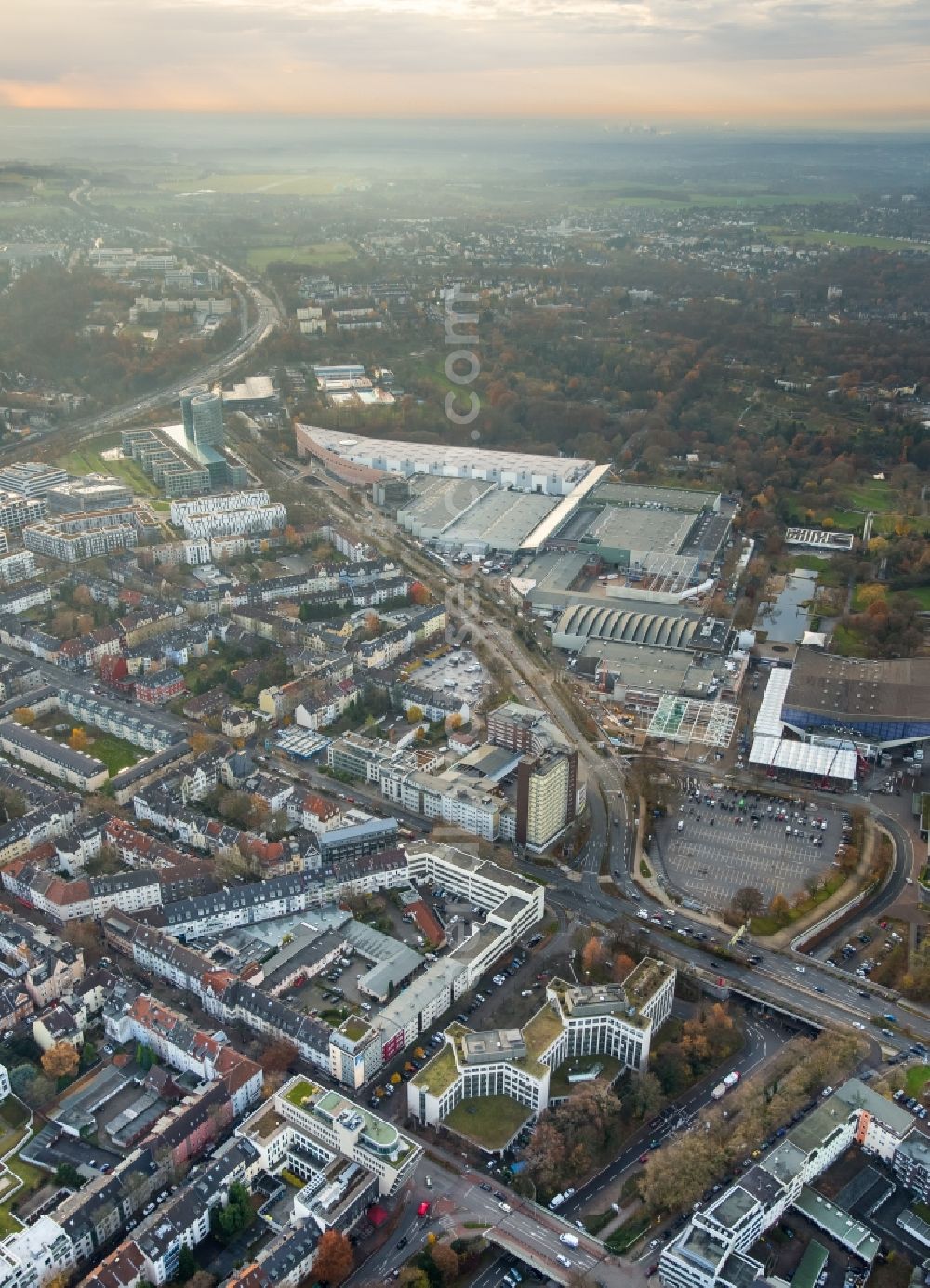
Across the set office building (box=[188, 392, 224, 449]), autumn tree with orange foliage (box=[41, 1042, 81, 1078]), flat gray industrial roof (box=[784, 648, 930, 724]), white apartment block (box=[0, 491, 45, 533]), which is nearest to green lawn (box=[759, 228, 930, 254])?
office building (box=[188, 392, 224, 449])

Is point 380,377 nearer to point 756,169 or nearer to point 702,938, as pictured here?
point 702,938

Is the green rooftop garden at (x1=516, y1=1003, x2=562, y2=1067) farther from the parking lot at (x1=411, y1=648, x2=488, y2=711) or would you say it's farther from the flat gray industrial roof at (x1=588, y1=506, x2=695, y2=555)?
the flat gray industrial roof at (x1=588, y1=506, x2=695, y2=555)

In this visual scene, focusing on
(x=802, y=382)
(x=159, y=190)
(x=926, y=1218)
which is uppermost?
(x=159, y=190)

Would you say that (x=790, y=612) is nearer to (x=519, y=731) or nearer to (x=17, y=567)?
(x=519, y=731)

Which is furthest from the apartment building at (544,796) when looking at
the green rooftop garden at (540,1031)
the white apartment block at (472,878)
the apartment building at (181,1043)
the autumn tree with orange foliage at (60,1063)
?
the autumn tree with orange foliage at (60,1063)

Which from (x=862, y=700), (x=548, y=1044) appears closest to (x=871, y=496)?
(x=862, y=700)

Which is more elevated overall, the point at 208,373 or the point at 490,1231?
the point at 208,373

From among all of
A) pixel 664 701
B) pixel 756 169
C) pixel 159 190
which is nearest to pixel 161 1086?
pixel 664 701
